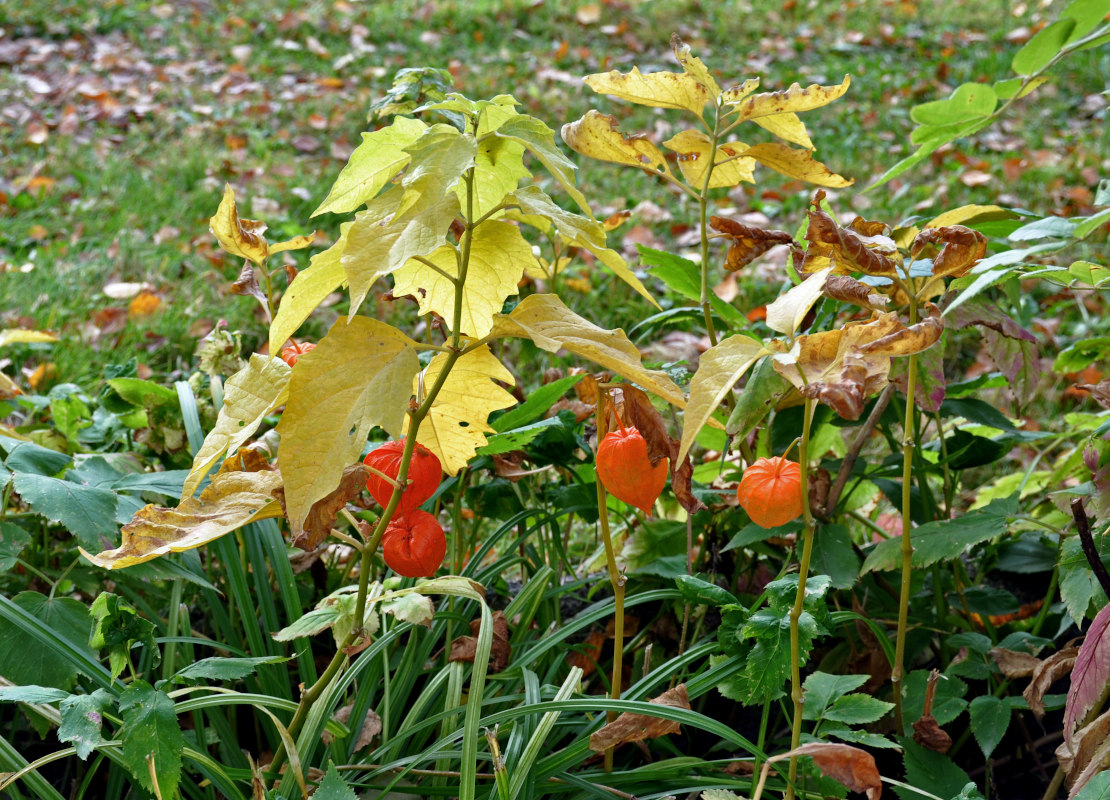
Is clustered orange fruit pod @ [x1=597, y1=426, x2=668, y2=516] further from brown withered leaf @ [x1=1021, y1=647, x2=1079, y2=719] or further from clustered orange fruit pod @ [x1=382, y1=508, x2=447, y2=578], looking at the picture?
brown withered leaf @ [x1=1021, y1=647, x2=1079, y2=719]

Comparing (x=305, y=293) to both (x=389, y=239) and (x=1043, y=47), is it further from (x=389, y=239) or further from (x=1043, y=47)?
(x=1043, y=47)

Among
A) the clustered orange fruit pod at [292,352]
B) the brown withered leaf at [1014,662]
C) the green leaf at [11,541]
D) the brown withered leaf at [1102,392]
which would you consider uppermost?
the clustered orange fruit pod at [292,352]

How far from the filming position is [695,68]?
979 mm

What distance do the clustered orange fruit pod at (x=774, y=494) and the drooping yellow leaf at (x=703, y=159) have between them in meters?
0.38

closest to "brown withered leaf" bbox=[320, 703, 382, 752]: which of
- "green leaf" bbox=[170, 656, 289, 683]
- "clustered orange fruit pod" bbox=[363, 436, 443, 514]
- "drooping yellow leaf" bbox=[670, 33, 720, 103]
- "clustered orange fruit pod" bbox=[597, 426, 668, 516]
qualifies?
"green leaf" bbox=[170, 656, 289, 683]

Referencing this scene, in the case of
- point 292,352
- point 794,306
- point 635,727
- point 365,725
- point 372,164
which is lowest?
point 365,725

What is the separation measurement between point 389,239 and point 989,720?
0.86 m

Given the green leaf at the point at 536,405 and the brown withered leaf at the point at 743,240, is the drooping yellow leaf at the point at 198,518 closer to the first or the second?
the green leaf at the point at 536,405

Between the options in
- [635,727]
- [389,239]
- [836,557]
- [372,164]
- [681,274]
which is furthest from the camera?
[681,274]

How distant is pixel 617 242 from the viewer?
309 centimetres

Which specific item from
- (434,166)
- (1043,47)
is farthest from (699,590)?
(1043,47)

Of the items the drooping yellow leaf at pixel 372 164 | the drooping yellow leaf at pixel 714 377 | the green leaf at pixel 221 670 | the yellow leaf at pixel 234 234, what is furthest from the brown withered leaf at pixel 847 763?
the yellow leaf at pixel 234 234

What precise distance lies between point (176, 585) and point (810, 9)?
5.08m

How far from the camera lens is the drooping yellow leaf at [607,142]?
101cm
